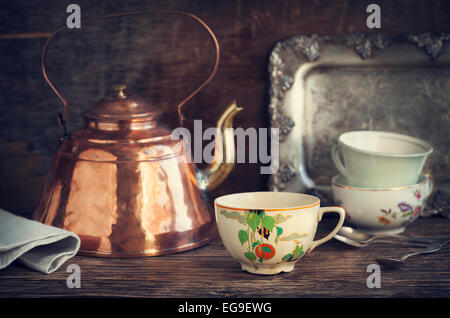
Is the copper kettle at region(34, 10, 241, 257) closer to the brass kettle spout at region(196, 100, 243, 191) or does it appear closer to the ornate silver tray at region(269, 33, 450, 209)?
the brass kettle spout at region(196, 100, 243, 191)

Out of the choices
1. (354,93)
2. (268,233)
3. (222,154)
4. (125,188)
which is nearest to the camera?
(268,233)

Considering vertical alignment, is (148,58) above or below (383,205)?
above

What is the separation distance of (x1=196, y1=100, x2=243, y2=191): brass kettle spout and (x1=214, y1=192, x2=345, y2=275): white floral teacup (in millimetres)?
187

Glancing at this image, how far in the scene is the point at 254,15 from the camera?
981 millimetres

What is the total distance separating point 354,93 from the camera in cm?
98

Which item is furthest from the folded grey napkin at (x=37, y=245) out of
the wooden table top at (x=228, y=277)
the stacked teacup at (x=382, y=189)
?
the stacked teacup at (x=382, y=189)

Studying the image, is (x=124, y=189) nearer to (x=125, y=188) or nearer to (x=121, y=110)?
(x=125, y=188)

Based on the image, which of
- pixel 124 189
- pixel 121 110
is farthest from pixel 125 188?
pixel 121 110

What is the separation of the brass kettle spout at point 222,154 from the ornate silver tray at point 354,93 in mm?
128

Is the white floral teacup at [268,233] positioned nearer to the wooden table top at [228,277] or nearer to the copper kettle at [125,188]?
the wooden table top at [228,277]

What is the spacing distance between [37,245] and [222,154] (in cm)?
31

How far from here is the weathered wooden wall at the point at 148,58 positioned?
98 cm
